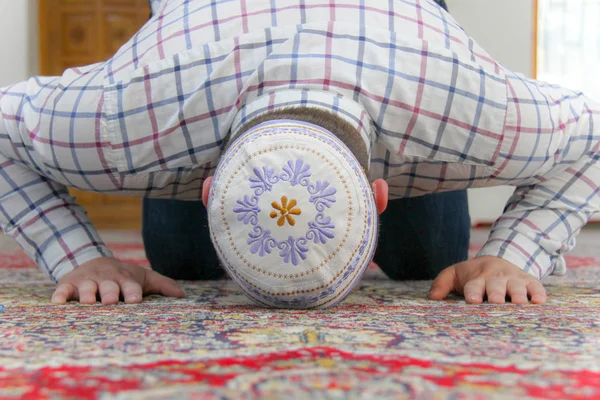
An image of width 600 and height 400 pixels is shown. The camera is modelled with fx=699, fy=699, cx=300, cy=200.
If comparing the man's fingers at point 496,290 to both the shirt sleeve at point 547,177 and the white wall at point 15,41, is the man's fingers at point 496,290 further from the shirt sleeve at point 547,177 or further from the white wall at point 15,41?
the white wall at point 15,41

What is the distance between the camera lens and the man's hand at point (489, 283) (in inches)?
40.8

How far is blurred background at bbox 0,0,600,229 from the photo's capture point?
4.37 m

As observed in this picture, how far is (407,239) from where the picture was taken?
1635 millimetres

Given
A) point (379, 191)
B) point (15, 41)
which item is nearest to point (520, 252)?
point (379, 191)

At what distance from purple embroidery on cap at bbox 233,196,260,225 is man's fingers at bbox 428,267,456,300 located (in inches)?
16.6

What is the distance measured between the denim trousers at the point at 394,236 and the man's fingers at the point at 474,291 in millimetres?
528

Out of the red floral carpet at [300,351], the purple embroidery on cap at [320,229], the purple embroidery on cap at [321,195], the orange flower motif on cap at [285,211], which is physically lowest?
the red floral carpet at [300,351]

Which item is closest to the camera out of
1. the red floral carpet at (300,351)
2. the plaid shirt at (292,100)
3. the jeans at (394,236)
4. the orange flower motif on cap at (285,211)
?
the red floral carpet at (300,351)

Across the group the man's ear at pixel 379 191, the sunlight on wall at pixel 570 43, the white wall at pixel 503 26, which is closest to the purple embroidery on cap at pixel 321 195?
the man's ear at pixel 379 191

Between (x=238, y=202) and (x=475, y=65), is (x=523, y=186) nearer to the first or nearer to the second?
(x=475, y=65)

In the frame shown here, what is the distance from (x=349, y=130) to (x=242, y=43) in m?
0.20

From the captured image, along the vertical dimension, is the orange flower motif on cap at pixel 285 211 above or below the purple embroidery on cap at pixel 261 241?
above

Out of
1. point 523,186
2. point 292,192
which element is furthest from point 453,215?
point 292,192

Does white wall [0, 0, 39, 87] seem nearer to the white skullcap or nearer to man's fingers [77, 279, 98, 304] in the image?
man's fingers [77, 279, 98, 304]
